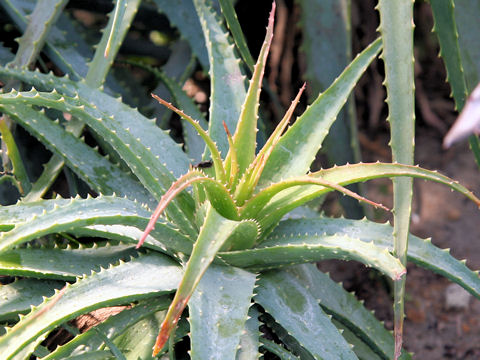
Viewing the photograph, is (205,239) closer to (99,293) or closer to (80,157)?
(99,293)

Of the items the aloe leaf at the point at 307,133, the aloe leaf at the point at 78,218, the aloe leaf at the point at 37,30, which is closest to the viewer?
the aloe leaf at the point at 78,218

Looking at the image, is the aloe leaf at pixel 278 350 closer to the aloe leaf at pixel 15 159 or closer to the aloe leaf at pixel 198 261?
the aloe leaf at pixel 198 261

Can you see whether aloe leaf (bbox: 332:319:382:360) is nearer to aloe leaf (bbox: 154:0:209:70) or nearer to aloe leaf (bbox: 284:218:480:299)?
aloe leaf (bbox: 284:218:480:299)

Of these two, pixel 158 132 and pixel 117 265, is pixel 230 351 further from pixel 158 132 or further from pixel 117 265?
pixel 158 132

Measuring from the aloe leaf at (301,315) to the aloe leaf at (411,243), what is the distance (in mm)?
99

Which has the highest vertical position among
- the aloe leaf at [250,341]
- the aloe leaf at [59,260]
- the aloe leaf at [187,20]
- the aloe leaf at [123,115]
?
the aloe leaf at [187,20]

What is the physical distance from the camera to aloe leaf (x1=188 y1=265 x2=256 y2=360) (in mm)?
820

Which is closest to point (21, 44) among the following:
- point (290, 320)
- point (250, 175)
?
point (250, 175)

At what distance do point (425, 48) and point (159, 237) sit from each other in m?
1.50

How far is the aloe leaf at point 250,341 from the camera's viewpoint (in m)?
0.89

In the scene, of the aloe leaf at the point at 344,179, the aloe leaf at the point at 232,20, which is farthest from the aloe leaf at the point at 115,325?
the aloe leaf at the point at 232,20

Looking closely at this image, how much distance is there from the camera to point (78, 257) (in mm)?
1018

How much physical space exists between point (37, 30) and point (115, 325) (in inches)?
25.4

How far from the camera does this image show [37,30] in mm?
1244
